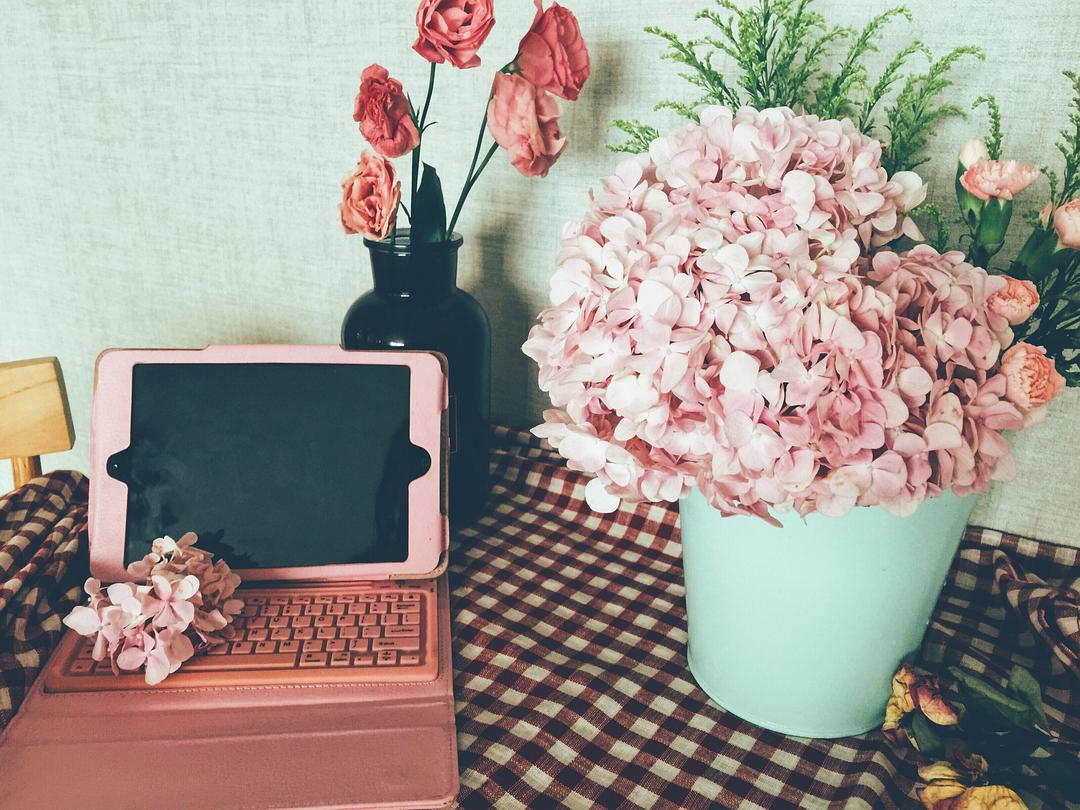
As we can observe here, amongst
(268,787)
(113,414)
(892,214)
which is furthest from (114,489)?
(892,214)

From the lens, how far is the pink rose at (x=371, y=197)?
0.73 metres

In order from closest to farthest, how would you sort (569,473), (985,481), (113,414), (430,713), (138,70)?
(985,481)
(430,713)
(113,414)
(569,473)
(138,70)

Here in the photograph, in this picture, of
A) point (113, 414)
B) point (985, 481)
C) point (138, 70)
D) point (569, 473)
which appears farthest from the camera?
point (138, 70)

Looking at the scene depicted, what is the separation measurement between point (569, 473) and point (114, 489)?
→ 47cm

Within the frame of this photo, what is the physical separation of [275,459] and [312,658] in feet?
0.59

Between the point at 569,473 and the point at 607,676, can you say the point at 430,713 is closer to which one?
the point at 607,676

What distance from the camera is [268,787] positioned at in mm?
530

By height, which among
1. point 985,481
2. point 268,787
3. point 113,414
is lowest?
point 268,787

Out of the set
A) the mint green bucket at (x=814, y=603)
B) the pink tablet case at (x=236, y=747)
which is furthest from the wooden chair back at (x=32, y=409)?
the mint green bucket at (x=814, y=603)

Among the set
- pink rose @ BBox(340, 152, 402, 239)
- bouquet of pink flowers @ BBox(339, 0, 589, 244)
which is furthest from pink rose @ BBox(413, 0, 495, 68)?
pink rose @ BBox(340, 152, 402, 239)

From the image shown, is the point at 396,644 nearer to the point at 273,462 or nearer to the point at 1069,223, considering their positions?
the point at 273,462

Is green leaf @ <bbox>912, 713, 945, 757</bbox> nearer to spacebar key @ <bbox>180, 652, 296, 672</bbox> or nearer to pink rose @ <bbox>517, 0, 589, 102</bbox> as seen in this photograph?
spacebar key @ <bbox>180, 652, 296, 672</bbox>

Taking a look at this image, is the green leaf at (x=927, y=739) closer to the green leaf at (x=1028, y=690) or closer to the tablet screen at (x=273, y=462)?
the green leaf at (x=1028, y=690)

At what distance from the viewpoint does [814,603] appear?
552 mm
